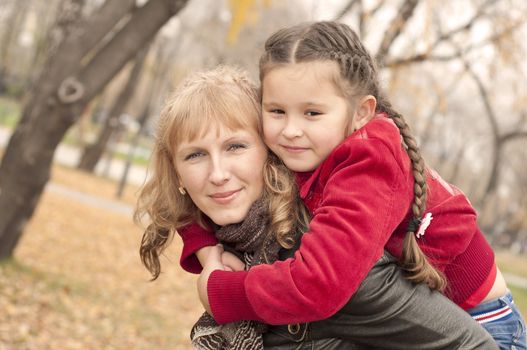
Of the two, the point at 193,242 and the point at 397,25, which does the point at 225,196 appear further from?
the point at 397,25

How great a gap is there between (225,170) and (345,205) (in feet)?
1.77

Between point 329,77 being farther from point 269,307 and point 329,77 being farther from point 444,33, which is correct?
point 444,33

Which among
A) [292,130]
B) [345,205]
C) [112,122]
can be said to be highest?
[292,130]

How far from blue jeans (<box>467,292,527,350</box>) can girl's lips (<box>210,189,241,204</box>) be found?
0.93 m

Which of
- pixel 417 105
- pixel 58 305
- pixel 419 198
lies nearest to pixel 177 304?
pixel 58 305

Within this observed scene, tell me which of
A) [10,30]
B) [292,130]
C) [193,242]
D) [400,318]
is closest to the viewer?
[400,318]

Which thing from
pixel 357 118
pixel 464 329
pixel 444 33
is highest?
pixel 444 33

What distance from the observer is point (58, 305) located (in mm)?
7953

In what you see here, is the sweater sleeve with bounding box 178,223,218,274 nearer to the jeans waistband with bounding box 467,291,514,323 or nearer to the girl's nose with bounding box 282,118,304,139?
the girl's nose with bounding box 282,118,304,139

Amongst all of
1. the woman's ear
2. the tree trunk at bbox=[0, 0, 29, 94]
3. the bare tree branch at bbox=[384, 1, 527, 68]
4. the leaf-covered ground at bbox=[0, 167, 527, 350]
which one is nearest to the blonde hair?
the woman's ear

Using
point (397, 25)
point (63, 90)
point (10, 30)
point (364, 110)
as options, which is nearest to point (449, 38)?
point (397, 25)

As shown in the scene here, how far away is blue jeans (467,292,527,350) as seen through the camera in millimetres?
2358

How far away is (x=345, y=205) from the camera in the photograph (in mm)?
1988

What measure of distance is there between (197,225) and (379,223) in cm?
87
